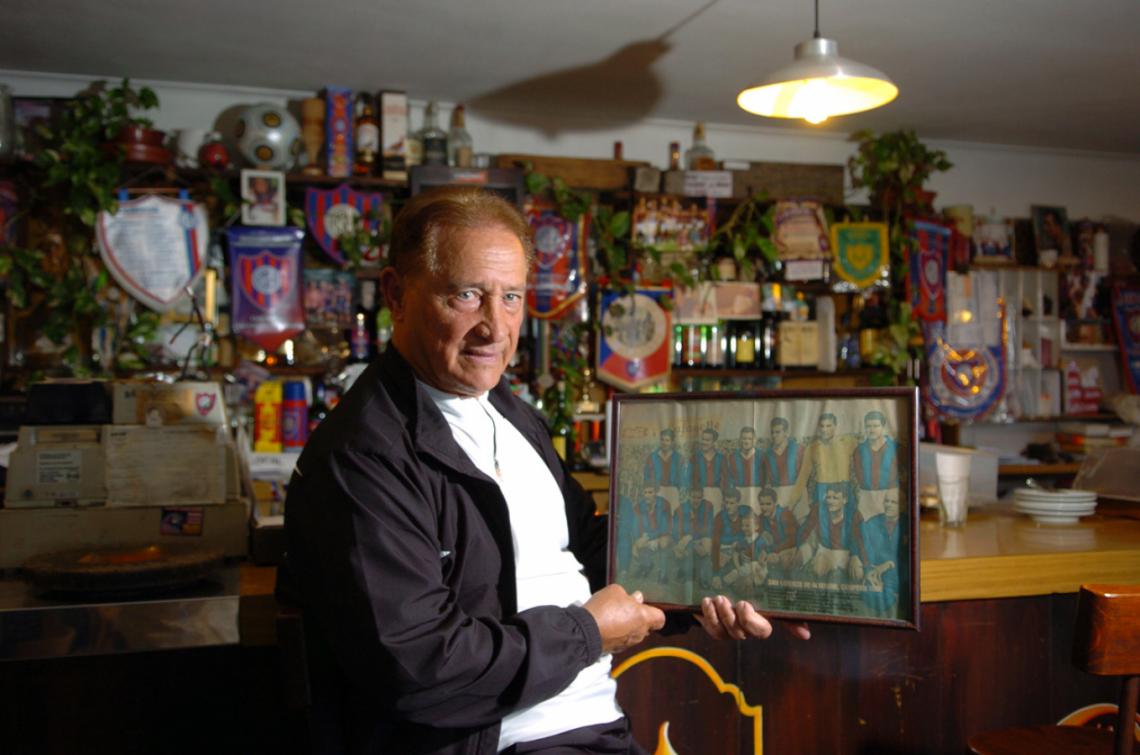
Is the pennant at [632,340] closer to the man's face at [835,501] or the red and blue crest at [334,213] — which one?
the red and blue crest at [334,213]

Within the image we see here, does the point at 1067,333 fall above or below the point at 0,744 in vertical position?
above

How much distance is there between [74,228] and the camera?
16.5ft

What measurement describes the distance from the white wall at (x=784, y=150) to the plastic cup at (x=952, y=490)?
3.61 meters

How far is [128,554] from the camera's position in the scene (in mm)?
2264

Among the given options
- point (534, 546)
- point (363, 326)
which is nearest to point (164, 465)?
point (534, 546)

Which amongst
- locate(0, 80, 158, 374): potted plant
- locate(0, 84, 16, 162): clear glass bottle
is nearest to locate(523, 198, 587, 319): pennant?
locate(0, 80, 158, 374): potted plant

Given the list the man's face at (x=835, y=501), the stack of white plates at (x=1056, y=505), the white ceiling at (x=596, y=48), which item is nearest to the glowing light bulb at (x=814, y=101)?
the white ceiling at (x=596, y=48)

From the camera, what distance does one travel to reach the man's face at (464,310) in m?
1.60

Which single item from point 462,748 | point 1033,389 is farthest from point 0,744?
point 1033,389

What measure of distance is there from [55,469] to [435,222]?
139 cm

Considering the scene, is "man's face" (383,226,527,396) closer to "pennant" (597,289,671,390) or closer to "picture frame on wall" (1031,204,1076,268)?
"pennant" (597,289,671,390)

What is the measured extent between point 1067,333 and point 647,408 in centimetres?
603

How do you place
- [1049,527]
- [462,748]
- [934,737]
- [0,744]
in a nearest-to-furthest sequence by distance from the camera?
[462,748]
[0,744]
[934,737]
[1049,527]

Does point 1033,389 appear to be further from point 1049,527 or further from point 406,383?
point 406,383
